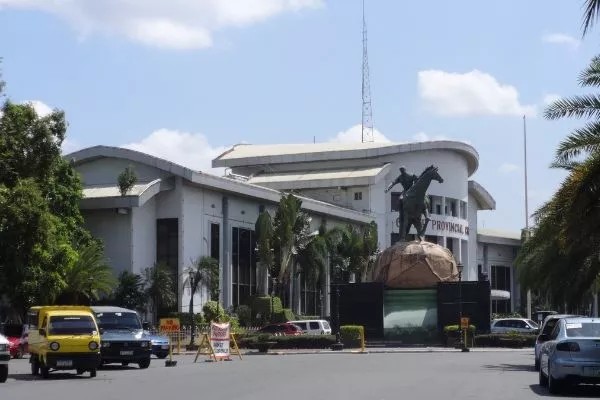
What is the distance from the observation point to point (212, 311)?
60.7 meters

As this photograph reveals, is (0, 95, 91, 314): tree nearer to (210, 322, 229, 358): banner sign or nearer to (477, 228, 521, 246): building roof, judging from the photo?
(210, 322, 229, 358): banner sign

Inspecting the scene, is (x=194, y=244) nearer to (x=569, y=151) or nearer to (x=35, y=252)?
(x=35, y=252)

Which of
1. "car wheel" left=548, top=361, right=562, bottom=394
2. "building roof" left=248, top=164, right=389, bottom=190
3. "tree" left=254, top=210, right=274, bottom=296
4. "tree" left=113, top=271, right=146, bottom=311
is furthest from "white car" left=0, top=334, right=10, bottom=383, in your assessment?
"building roof" left=248, top=164, right=389, bottom=190

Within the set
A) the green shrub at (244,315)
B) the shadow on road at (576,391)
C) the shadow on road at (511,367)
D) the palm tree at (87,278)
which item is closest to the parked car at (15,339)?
the palm tree at (87,278)

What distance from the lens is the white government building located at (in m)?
62.4

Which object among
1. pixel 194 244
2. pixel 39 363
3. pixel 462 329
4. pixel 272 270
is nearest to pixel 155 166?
pixel 194 244

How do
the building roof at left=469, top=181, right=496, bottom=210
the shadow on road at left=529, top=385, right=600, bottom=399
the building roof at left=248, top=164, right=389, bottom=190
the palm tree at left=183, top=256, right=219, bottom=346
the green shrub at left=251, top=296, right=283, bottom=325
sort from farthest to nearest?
the building roof at left=469, top=181, right=496, bottom=210 → the building roof at left=248, top=164, right=389, bottom=190 → the green shrub at left=251, top=296, right=283, bottom=325 → the palm tree at left=183, top=256, right=219, bottom=346 → the shadow on road at left=529, top=385, right=600, bottom=399

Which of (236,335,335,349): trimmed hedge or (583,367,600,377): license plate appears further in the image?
(236,335,335,349): trimmed hedge

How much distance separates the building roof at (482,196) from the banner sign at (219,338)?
6771 centimetres

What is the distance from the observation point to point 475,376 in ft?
84.3

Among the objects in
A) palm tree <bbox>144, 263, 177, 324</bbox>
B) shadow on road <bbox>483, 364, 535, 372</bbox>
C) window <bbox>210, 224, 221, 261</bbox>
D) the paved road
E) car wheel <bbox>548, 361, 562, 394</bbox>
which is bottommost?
shadow on road <bbox>483, 364, 535, 372</bbox>

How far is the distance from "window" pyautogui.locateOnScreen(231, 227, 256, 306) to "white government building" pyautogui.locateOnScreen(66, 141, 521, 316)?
68 millimetres

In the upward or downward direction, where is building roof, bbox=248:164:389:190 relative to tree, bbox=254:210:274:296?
upward

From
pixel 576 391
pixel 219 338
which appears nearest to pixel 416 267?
A: pixel 219 338
